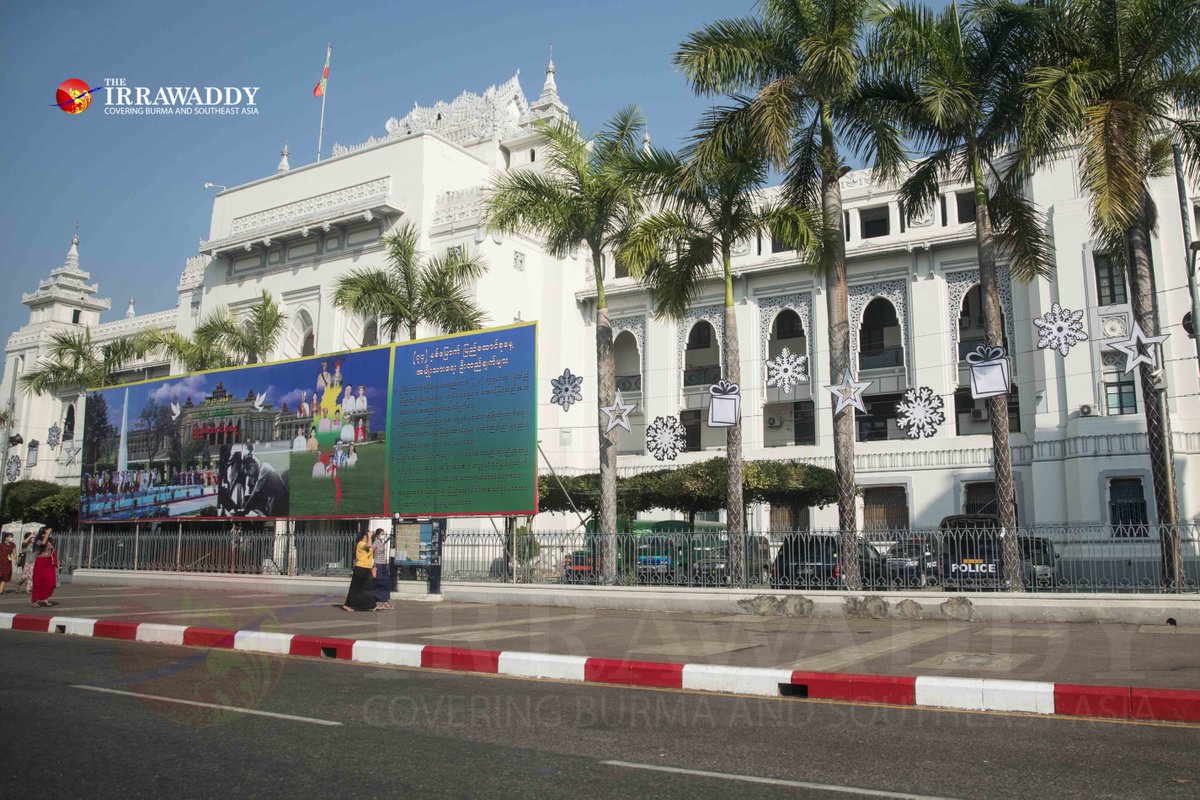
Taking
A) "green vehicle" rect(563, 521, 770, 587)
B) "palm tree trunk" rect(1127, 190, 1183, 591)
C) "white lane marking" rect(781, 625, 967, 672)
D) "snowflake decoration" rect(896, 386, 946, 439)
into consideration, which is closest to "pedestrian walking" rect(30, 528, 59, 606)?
"green vehicle" rect(563, 521, 770, 587)

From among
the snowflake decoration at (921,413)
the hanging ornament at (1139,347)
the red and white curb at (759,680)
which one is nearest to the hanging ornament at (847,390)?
the hanging ornament at (1139,347)

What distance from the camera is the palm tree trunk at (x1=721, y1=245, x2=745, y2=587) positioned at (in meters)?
15.2

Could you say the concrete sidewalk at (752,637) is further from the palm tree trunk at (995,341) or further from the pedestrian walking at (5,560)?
the pedestrian walking at (5,560)

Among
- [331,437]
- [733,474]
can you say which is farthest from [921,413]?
[331,437]

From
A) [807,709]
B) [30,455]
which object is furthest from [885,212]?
[30,455]

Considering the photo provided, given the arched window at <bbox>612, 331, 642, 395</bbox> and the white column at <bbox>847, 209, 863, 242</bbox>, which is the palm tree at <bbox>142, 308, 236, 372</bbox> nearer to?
the arched window at <bbox>612, 331, 642, 395</bbox>

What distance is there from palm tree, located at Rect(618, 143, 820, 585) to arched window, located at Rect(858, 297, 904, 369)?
15.6 metres

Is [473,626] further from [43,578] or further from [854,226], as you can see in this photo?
[854,226]

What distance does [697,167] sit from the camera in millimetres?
16266

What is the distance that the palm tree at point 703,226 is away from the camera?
1625 centimetres

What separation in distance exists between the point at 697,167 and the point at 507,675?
10.3 m

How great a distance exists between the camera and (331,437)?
2105cm

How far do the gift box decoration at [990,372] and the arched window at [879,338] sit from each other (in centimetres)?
1728

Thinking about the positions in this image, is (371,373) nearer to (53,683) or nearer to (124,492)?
(124,492)
